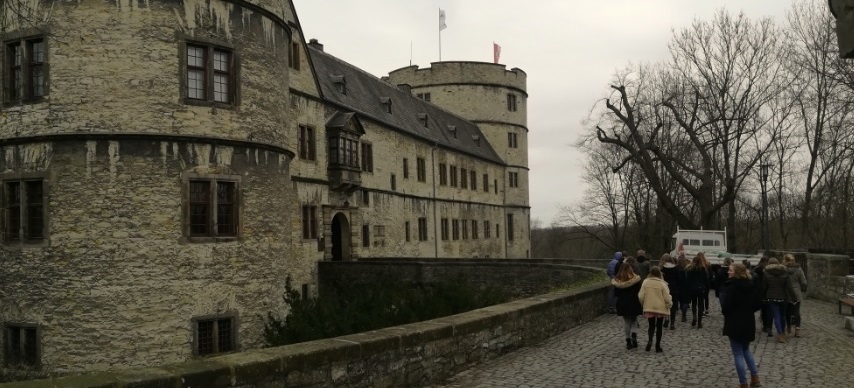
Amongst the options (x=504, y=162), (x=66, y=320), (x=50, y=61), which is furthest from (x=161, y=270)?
(x=504, y=162)

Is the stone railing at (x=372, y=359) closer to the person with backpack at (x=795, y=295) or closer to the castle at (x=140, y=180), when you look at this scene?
the person with backpack at (x=795, y=295)

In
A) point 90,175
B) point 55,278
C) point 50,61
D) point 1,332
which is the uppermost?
point 50,61

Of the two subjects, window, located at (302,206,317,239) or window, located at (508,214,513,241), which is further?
window, located at (508,214,513,241)

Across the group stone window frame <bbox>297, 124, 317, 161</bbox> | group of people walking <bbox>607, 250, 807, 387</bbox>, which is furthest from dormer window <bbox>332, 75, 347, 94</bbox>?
group of people walking <bbox>607, 250, 807, 387</bbox>

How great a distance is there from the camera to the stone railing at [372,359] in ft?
16.3

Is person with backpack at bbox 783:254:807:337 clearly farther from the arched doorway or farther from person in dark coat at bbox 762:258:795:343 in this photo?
the arched doorway

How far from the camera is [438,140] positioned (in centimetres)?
3691

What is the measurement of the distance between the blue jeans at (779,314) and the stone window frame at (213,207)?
11105mm

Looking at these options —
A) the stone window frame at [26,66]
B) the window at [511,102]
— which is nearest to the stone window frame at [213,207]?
the stone window frame at [26,66]

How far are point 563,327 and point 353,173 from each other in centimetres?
1503

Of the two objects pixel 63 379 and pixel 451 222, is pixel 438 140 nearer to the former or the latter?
pixel 451 222

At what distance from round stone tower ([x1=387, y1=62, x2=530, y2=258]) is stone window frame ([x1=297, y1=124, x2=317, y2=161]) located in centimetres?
2273

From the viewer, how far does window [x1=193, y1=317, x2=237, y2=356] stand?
15.0 meters

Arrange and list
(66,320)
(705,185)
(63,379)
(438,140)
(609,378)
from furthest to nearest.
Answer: (438,140), (705,185), (66,320), (609,378), (63,379)
